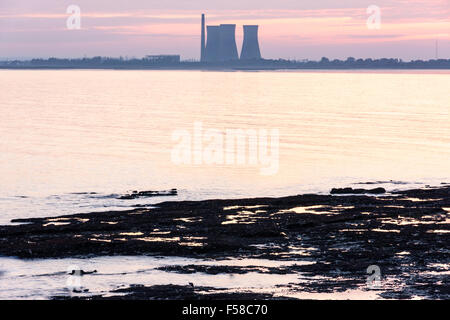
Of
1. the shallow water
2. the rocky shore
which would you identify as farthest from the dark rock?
the shallow water

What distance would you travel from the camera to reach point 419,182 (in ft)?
177

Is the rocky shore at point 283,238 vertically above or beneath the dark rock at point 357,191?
above

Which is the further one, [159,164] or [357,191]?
[159,164]

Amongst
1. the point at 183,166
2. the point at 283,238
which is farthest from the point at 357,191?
the point at 183,166

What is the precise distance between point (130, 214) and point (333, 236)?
1066cm

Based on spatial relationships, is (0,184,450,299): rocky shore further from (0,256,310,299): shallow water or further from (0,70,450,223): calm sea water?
(0,70,450,223): calm sea water

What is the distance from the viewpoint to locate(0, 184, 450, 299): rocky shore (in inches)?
964

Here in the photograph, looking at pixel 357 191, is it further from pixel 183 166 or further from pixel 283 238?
pixel 183 166

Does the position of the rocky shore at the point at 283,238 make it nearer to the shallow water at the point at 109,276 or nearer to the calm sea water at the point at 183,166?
the shallow water at the point at 109,276

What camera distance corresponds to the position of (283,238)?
103 ft

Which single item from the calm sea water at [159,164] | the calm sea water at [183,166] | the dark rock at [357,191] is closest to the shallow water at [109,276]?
the calm sea water at [159,164]

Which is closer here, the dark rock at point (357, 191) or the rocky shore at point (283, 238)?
the rocky shore at point (283, 238)

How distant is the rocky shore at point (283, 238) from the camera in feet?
80.3

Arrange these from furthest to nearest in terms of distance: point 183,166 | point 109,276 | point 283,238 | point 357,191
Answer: point 183,166 → point 357,191 → point 283,238 → point 109,276
